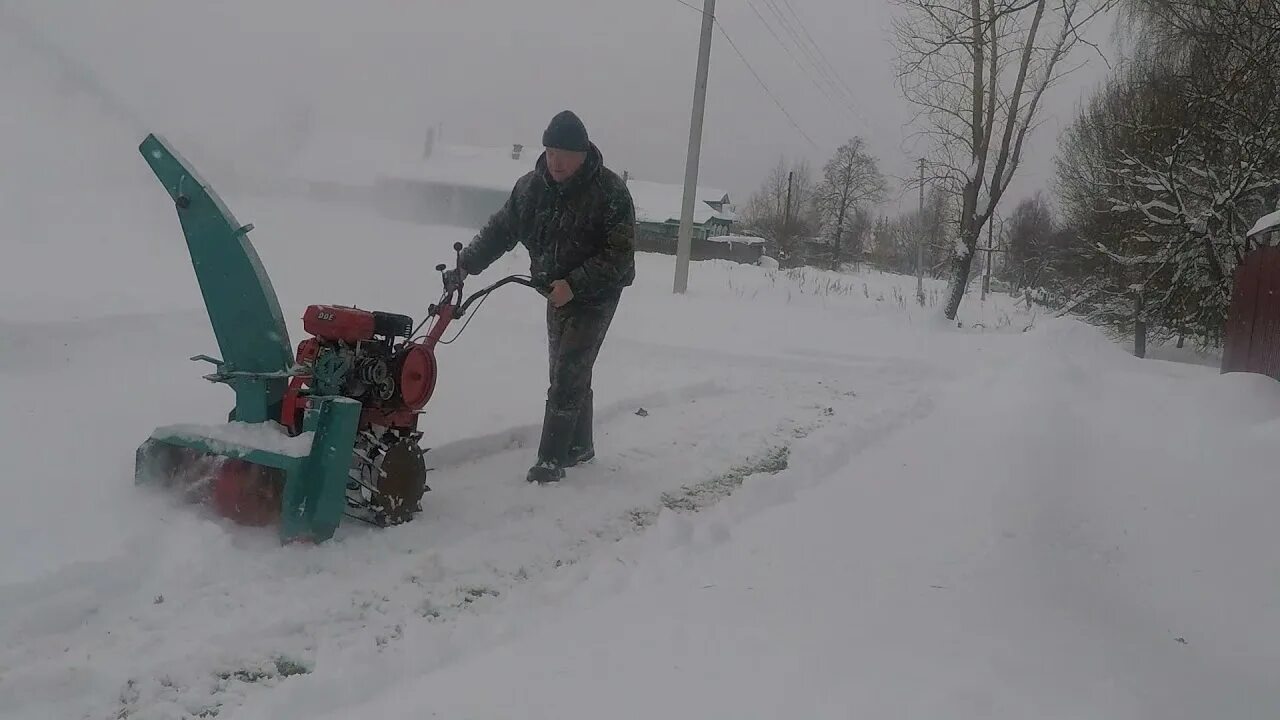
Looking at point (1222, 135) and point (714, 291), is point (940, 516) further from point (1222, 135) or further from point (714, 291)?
point (714, 291)

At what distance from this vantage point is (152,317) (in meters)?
6.34

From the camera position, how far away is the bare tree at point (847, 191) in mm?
74438

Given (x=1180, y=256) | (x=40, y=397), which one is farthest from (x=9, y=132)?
(x=1180, y=256)

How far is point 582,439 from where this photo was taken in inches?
203

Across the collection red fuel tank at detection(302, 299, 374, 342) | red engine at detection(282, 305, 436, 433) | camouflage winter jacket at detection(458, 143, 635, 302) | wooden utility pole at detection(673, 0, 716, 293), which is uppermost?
wooden utility pole at detection(673, 0, 716, 293)

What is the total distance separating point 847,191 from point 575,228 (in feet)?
242

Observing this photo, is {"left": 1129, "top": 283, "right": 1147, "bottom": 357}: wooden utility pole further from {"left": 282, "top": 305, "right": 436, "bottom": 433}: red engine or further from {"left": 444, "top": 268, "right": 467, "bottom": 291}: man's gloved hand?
{"left": 282, "top": 305, "right": 436, "bottom": 433}: red engine

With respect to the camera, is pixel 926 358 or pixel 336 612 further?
pixel 926 358

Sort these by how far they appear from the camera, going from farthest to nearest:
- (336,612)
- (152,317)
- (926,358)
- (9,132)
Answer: (926,358)
(9,132)
(152,317)
(336,612)

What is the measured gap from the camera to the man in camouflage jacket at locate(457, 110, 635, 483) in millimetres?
4582

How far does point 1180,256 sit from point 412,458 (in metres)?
17.4

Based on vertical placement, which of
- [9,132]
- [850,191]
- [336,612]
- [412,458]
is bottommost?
[336,612]

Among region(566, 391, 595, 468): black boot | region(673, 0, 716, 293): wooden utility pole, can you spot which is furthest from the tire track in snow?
region(673, 0, 716, 293): wooden utility pole

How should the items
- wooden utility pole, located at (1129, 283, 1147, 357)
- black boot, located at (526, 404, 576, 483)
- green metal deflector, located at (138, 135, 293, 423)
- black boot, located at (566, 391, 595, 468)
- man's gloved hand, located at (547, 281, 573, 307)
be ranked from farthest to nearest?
wooden utility pole, located at (1129, 283, 1147, 357), black boot, located at (566, 391, 595, 468), black boot, located at (526, 404, 576, 483), man's gloved hand, located at (547, 281, 573, 307), green metal deflector, located at (138, 135, 293, 423)
